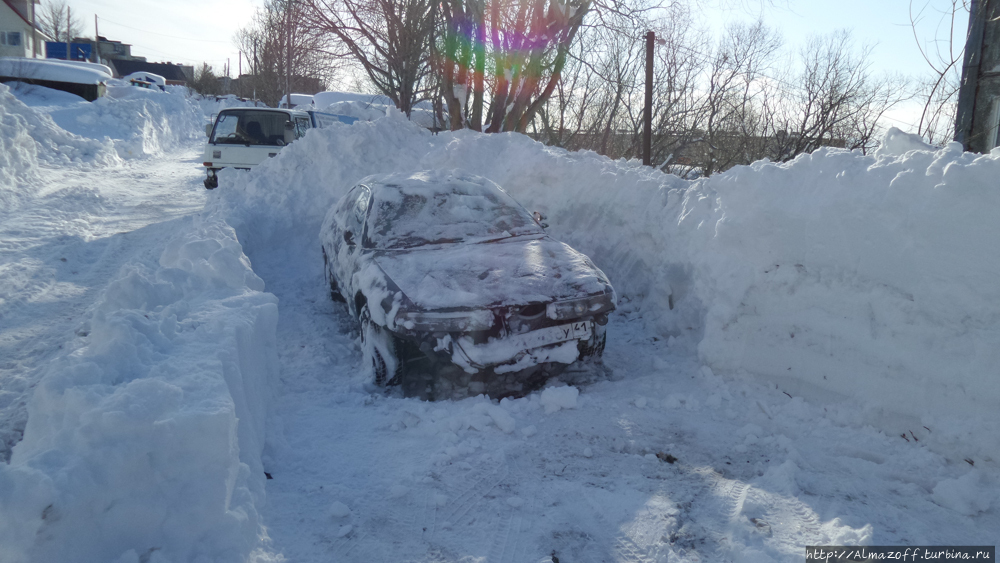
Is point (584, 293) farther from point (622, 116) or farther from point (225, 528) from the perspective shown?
point (622, 116)

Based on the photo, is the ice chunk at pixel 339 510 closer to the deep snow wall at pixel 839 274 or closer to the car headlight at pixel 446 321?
the car headlight at pixel 446 321

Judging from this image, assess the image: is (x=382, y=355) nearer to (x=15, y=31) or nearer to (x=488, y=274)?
(x=488, y=274)

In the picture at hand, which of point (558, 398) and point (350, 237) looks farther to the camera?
point (350, 237)

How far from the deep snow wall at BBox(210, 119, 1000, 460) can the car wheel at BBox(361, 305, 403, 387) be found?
2.48 metres

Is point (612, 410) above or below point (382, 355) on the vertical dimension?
below

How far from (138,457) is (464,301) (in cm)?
231

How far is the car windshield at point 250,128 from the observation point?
490 inches

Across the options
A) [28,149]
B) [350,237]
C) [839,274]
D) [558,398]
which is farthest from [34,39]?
[839,274]

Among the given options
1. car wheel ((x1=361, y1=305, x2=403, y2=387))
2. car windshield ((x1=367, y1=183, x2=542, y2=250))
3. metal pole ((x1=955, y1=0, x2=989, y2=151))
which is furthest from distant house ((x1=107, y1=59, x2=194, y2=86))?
car wheel ((x1=361, y1=305, x2=403, y2=387))

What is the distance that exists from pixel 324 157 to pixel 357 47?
684 cm

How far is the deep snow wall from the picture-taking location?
12.0 feet

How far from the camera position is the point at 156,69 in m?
70.9

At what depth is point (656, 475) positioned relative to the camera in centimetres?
349

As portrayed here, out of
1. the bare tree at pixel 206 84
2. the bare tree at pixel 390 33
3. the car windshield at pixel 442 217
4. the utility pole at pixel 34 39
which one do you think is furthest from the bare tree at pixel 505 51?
the bare tree at pixel 206 84
